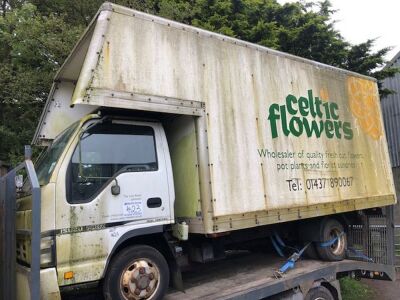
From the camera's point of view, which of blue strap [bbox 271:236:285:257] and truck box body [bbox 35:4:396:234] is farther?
blue strap [bbox 271:236:285:257]

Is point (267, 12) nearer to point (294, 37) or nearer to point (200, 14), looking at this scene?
point (294, 37)

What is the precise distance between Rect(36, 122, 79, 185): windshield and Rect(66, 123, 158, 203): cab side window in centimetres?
23

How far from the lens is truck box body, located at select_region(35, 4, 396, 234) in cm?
435

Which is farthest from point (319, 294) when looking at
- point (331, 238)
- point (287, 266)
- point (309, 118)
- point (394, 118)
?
point (394, 118)

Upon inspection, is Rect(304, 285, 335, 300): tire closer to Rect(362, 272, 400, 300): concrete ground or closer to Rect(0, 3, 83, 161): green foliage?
Rect(362, 272, 400, 300): concrete ground

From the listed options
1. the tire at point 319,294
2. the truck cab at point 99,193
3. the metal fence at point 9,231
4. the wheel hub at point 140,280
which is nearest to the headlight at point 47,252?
the truck cab at point 99,193

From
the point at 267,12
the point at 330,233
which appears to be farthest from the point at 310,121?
the point at 267,12

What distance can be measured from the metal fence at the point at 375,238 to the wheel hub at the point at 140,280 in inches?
172

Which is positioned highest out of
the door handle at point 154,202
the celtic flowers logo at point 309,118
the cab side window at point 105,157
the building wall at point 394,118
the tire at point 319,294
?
the building wall at point 394,118

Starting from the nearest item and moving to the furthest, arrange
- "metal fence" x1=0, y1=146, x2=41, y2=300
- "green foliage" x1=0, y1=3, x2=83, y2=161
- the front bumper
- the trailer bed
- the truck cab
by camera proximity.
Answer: the front bumper
the truck cab
"metal fence" x1=0, y1=146, x2=41, y2=300
the trailer bed
"green foliage" x1=0, y1=3, x2=83, y2=161

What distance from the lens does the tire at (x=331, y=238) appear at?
6.55 meters

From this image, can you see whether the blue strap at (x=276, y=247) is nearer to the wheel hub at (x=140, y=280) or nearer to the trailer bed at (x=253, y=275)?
the trailer bed at (x=253, y=275)

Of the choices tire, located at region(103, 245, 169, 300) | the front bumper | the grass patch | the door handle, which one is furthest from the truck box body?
the grass patch

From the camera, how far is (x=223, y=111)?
5.11m
